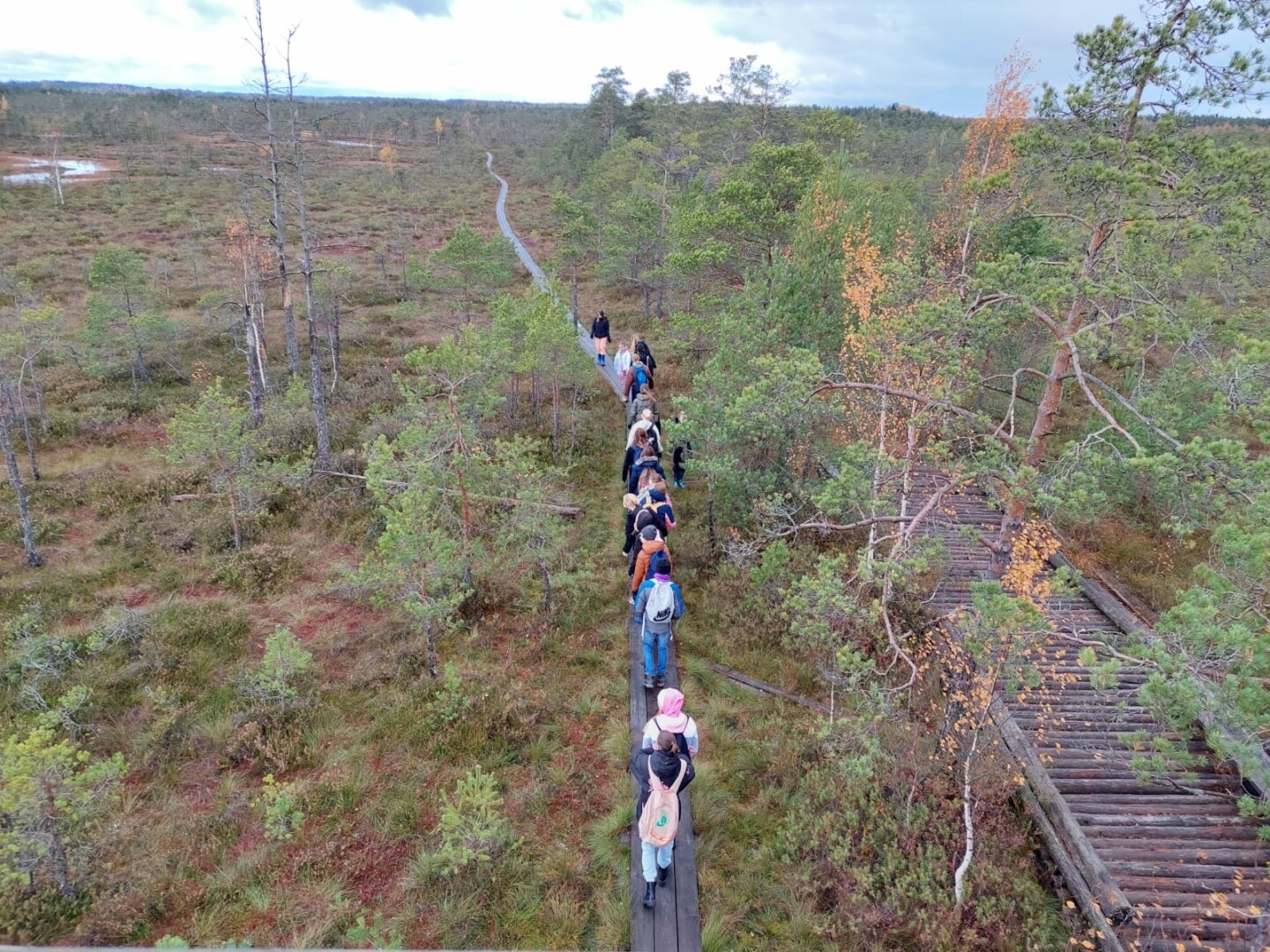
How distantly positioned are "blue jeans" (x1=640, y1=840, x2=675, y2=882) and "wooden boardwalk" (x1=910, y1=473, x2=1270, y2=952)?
3.99 m

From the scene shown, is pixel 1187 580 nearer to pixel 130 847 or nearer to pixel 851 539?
pixel 851 539

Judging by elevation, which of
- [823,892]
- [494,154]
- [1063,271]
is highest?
[494,154]

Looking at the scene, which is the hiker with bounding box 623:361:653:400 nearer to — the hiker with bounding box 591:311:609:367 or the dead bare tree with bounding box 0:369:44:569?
the hiker with bounding box 591:311:609:367

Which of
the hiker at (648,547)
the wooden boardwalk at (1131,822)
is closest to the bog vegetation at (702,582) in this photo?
the wooden boardwalk at (1131,822)

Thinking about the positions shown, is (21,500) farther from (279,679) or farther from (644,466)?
(644,466)

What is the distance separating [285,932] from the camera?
5.89 meters

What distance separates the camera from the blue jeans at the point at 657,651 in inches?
318

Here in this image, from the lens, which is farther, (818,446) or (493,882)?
(818,446)

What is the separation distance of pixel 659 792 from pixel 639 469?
578 cm

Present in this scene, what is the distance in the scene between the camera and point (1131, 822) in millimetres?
6863

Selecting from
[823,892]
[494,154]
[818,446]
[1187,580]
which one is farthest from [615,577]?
[494,154]

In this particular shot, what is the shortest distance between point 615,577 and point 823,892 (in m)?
6.08

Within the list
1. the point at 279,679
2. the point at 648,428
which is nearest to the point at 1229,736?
the point at 648,428

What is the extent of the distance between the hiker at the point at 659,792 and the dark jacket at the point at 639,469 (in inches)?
187
